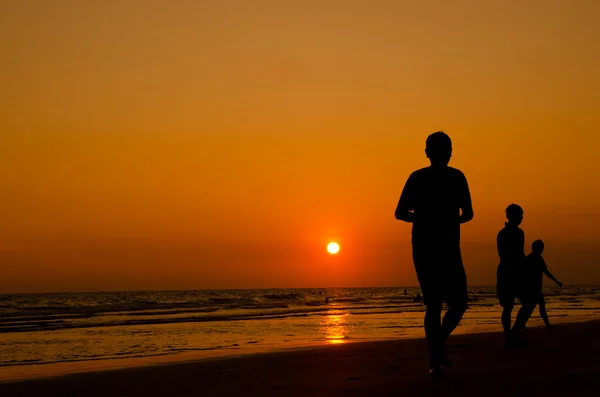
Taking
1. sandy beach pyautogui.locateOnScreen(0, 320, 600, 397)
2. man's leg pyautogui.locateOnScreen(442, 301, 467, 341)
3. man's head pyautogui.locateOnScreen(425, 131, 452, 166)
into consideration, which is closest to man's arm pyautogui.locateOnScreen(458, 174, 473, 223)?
man's head pyautogui.locateOnScreen(425, 131, 452, 166)

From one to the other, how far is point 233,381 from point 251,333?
12.7m

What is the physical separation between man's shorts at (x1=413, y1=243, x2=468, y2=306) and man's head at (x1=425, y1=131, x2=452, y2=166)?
75cm

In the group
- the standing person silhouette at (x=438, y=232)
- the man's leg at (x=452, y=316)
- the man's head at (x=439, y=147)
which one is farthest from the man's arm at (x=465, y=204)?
the man's leg at (x=452, y=316)

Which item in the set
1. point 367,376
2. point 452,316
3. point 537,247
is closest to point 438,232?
point 452,316

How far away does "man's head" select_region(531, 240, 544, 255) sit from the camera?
11.6m

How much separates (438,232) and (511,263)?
4.11 metres

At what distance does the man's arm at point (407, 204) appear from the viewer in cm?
604

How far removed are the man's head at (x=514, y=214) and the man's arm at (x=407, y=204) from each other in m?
3.88

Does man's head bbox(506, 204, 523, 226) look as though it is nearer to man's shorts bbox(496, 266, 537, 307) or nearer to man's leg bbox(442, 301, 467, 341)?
man's shorts bbox(496, 266, 537, 307)

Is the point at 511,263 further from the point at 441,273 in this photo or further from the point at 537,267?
the point at 441,273

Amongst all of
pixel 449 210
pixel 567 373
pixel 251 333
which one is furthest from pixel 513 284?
pixel 251 333

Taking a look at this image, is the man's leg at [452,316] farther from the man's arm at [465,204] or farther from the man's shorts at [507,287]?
the man's shorts at [507,287]

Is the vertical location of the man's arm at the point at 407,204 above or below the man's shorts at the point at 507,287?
above

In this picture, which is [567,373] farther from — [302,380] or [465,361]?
[302,380]
